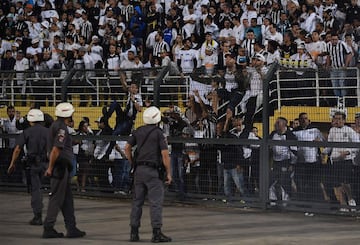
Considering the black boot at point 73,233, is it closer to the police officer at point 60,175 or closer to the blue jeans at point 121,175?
the police officer at point 60,175

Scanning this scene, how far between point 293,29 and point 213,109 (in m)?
5.55

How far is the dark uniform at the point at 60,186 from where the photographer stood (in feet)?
42.9

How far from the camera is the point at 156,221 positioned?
1265 cm

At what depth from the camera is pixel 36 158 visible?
48.5 feet

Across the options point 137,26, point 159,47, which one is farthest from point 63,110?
point 137,26

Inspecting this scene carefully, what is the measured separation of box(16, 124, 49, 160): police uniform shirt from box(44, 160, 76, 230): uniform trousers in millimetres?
1691

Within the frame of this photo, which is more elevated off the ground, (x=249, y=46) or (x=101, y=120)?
(x=249, y=46)

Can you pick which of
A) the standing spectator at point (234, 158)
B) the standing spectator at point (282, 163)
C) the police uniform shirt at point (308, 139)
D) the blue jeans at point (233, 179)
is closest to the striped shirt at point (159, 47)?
the standing spectator at point (234, 158)

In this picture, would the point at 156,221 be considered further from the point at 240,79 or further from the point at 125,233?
the point at 240,79

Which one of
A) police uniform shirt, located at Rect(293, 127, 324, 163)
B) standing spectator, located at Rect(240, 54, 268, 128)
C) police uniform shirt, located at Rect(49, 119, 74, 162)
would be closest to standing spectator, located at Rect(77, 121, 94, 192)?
standing spectator, located at Rect(240, 54, 268, 128)

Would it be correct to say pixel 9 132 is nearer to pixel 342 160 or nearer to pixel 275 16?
pixel 275 16

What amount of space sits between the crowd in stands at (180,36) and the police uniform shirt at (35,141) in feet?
12.1

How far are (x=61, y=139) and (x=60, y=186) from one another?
68 centimetres

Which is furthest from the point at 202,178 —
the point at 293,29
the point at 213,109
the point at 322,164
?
the point at 293,29
